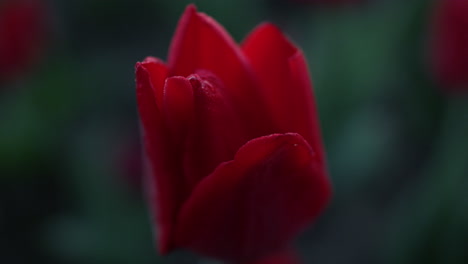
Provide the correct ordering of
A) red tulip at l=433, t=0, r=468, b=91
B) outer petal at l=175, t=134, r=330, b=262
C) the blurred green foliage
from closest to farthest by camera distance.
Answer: outer petal at l=175, t=134, r=330, b=262 < red tulip at l=433, t=0, r=468, b=91 < the blurred green foliage


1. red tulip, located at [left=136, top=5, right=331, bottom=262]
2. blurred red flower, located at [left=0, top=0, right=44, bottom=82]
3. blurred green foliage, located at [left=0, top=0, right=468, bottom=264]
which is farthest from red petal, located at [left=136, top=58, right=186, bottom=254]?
blurred red flower, located at [left=0, top=0, right=44, bottom=82]

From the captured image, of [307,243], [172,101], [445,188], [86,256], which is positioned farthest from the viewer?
[307,243]

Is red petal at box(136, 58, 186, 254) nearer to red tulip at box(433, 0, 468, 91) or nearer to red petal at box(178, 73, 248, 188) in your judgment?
red petal at box(178, 73, 248, 188)

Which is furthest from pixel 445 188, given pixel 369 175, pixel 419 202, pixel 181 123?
pixel 181 123

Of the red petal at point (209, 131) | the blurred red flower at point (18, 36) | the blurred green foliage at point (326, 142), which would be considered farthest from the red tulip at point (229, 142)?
the blurred red flower at point (18, 36)

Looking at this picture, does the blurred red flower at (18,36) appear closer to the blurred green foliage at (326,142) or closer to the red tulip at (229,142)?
the blurred green foliage at (326,142)

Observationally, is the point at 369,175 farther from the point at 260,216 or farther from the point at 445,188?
the point at 260,216

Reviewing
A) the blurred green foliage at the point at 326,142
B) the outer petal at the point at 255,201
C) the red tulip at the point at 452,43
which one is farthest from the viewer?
the blurred green foliage at the point at 326,142
